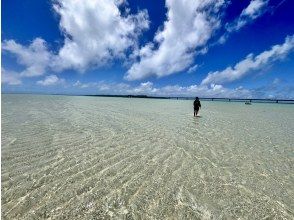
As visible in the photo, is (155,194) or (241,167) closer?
(155,194)

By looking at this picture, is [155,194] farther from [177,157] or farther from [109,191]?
[177,157]

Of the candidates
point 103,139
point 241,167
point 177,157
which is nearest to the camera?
point 241,167

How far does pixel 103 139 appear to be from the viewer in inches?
506

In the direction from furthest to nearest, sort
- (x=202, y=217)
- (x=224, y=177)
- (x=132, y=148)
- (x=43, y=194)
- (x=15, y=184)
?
(x=132, y=148), (x=224, y=177), (x=15, y=184), (x=43, y=194), (x=202, y=217)

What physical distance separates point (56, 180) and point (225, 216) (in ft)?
16.0

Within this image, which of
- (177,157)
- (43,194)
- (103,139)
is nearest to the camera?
(43,194)

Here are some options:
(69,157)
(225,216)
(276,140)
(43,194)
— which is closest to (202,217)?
(225,216)

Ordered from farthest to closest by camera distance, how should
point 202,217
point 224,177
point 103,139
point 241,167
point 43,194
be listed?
1. point 103,139
2. point 241,167
3. point 224,177
4. point 43,194
5. point 202,217

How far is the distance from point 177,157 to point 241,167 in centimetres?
258

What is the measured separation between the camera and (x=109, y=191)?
6484mm

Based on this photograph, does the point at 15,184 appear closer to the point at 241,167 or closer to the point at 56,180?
the point at 56,180

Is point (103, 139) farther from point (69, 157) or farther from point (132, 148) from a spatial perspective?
point (69, 157)

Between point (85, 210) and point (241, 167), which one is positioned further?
point (241, 167)

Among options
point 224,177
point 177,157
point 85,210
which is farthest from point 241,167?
point 85,210
